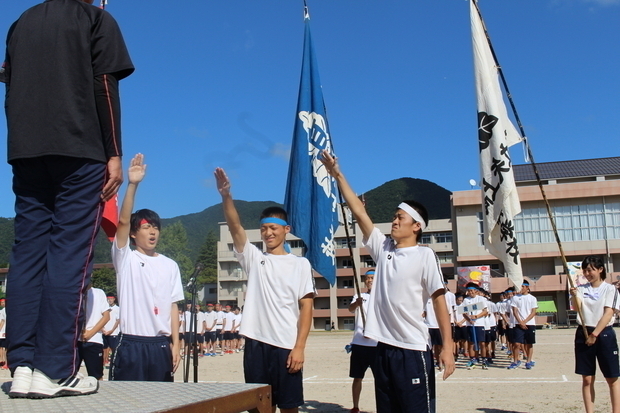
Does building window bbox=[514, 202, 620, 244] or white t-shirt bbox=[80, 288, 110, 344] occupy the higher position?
building window bbox=[514, 202, 620, 244]

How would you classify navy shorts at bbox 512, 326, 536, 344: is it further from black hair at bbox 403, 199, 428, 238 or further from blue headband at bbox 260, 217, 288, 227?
blue headband at bbox 260, 217, 288, 227

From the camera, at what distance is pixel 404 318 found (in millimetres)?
4738

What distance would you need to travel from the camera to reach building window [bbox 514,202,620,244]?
175ft

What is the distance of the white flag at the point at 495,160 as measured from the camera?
8.70m

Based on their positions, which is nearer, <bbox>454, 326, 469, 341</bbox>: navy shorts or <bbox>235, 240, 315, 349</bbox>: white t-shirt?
<bbox>235, 240, 315, 349</bbox>: white t-shirt

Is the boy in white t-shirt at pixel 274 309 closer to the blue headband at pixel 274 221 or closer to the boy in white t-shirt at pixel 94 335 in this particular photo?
the blue headband at pixel 274 221

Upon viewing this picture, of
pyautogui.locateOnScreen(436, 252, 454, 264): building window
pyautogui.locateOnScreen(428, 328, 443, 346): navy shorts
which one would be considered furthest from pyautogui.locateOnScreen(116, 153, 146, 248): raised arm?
pyautogui.locateOnScreen(436, 252, 454, 264): building window

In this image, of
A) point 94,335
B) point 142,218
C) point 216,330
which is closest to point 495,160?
point 142,218

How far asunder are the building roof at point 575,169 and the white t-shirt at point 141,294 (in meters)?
58.7

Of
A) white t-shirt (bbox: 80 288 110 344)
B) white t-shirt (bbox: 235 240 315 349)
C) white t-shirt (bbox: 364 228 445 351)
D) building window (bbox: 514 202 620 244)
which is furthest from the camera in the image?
building window (bbox: 514 202 620 244)

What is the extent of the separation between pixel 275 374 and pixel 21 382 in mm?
2457

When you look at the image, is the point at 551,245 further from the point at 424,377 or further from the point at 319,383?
the point at 424,377

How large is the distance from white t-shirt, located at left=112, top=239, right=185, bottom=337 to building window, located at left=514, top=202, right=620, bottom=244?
51.1 metres

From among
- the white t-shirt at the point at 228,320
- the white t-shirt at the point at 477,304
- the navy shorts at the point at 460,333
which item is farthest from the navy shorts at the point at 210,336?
the white t-shirt at the point at 477,304
